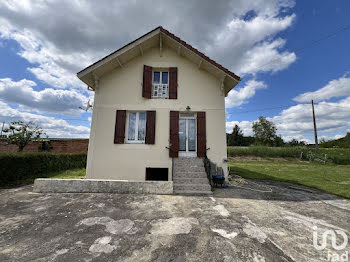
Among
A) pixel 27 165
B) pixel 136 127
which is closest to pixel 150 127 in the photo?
pixel 136 127

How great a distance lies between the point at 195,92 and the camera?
7090 mm

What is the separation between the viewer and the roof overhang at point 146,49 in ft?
21.6

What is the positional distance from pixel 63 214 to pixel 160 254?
2.77 meters

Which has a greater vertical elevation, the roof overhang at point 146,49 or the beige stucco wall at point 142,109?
the roof overhang at point 146,49

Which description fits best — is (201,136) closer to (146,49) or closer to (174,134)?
(174,134)

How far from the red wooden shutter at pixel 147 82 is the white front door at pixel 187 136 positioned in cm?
194

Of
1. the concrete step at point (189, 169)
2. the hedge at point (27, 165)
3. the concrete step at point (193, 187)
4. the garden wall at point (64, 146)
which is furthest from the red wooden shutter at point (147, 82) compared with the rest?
the garden wall at point (64, 146)

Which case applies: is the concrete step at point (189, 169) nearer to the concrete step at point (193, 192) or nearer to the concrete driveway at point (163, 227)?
the concrete step at point (193, 192)

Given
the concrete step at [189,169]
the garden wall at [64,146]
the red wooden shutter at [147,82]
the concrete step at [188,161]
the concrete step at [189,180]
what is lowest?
the concrete step at [189,180]

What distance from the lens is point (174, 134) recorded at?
6723mm

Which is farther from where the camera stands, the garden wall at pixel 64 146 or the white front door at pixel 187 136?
the garden wall at pixel 64 146

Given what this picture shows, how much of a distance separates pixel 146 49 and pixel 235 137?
39411 millimetres

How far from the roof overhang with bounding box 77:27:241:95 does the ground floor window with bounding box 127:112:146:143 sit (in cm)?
233

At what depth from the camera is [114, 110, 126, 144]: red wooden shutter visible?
6.61m
